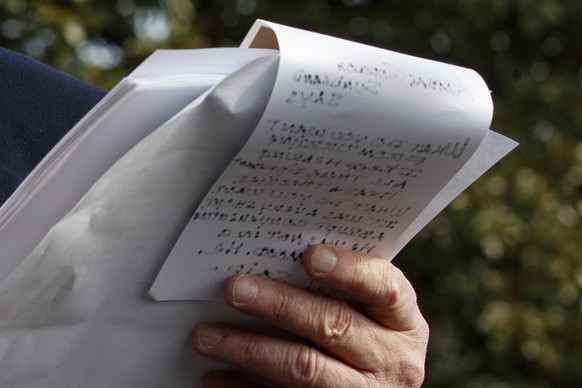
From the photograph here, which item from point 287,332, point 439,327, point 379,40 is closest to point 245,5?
point 379,40

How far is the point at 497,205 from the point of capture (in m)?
2.51

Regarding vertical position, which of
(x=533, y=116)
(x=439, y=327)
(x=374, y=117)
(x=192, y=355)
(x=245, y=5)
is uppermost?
(x=374, y=117)

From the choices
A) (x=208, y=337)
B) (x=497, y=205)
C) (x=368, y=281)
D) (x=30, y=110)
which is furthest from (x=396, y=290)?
(x=497, y=205)

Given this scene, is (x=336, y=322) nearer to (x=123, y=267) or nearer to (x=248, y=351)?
(x=248, y=351)

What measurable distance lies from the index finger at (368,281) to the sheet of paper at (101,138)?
16 cm

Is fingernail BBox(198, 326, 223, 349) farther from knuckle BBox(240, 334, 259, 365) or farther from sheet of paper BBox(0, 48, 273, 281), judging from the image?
sheet of paper BBox(0, 48, 273, 281)

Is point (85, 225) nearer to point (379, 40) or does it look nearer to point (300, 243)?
point (300, 243)

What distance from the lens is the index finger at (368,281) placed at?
2.42ft

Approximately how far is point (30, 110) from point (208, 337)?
1.16 ft

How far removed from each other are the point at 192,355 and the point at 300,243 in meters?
0.13

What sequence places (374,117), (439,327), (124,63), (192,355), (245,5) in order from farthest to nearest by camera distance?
(439,327) → (245,5) → (124,63) → (192,355) → (374,117)

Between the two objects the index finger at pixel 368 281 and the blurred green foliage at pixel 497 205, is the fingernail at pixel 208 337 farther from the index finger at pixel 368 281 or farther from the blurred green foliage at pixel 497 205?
the blurred green foliage at pixel 497 205

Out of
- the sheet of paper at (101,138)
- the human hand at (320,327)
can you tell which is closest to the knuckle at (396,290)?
the human hand at (320,327)

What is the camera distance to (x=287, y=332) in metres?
0.79
